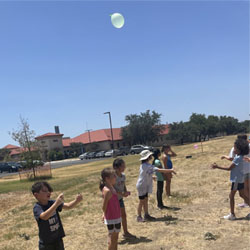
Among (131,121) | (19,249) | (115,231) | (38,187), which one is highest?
(131,121)

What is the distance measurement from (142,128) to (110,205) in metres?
63.5

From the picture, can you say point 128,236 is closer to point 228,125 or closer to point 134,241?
point 134,241

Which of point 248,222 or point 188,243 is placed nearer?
point 188,243

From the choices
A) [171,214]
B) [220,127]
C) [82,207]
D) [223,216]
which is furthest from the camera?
[220,127]

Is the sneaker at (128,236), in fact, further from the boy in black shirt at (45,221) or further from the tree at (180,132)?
the tree at (180,132)

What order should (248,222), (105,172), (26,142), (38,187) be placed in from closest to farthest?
(38,187) → (105,172) → (248,222) → (26,142)

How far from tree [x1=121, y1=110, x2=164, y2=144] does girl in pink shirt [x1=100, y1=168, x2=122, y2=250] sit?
63257 mm

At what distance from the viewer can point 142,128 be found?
67188mm

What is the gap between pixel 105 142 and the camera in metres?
68.2

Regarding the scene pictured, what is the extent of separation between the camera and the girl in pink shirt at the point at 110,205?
3780mm

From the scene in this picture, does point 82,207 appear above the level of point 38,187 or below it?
below

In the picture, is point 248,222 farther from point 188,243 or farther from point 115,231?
point 115,231

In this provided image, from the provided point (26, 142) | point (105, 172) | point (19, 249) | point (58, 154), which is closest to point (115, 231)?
point (105, 172)

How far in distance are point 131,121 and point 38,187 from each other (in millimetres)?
65267
